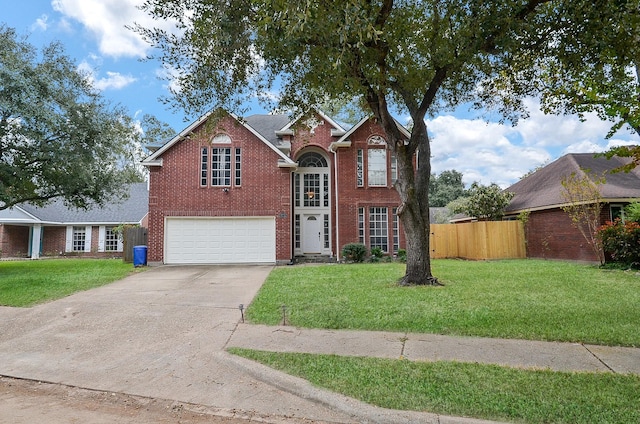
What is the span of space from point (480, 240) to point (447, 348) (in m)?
15.5

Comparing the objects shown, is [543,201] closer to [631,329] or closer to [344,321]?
[631,329]

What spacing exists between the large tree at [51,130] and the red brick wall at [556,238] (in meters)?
19.5

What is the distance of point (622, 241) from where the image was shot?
1373cm

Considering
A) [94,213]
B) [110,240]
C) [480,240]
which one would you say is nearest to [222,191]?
[480,240]

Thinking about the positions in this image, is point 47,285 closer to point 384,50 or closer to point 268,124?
point 384,50

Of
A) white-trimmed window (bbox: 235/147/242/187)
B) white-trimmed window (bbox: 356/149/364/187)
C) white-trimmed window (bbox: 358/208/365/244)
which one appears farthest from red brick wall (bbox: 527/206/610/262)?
white-trimmed window (bbox: 235/147/242/187)

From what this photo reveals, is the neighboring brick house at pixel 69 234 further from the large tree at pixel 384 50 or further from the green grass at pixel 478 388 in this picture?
the green grass at pixel 478 388

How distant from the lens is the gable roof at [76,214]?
2602 centimetres

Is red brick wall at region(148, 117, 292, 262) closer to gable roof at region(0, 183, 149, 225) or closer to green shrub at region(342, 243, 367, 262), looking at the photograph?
green shrub at region(342, 243, 367, 262)

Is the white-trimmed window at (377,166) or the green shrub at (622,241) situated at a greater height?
the white-trimmed window at (377,166)

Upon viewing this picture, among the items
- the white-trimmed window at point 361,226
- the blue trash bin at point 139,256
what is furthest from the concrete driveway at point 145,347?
the white-trimmed window at point 361,226

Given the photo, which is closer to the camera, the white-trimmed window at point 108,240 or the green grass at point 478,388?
the green grass at point 478,388

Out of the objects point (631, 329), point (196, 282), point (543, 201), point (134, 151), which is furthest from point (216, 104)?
point (134, 151)

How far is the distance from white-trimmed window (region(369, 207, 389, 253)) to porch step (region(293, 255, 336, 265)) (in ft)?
6.77
